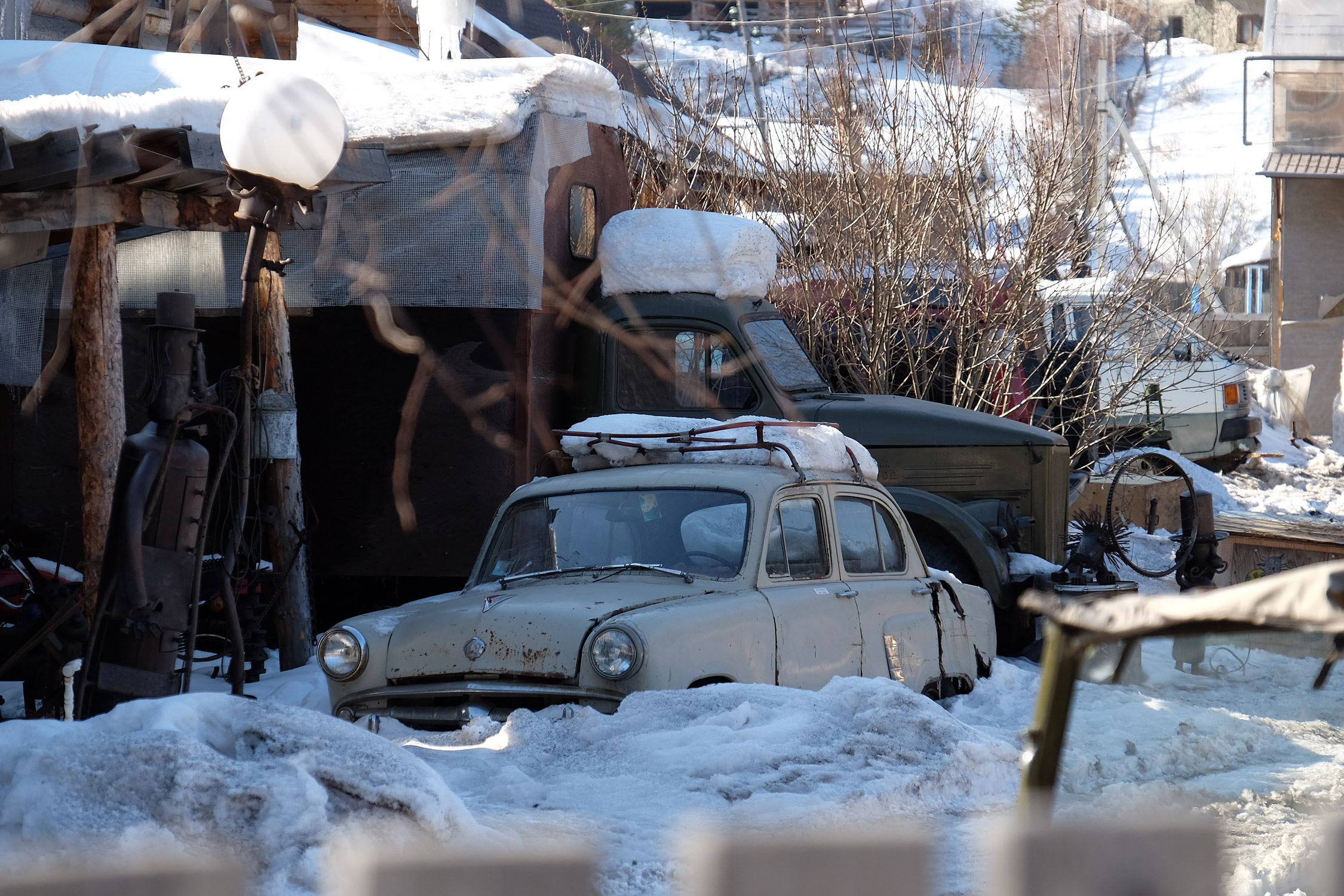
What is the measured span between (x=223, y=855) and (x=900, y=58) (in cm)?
1280

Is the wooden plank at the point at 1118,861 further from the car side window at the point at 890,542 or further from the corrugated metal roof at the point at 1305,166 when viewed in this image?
the corrugated metal roof at the point at 1305,166

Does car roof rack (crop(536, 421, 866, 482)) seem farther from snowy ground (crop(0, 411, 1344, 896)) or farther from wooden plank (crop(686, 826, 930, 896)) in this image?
wooden plank (crop(686, 826, 930, 896))

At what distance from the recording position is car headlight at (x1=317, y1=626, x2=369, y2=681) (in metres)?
4.92

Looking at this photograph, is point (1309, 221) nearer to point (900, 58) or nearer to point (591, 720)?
point (900, 58)

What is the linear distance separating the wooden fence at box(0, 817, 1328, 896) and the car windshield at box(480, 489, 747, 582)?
404 centimetres

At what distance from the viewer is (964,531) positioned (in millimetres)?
7617

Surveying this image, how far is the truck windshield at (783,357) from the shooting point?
26.8ft

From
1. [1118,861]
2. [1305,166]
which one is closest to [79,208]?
[1118,861]

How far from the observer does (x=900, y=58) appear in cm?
1386

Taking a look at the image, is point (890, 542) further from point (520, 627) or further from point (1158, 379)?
point (1158, 379)

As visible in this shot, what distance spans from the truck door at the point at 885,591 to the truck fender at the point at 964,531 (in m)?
1.31

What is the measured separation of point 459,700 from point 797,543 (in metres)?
1.64

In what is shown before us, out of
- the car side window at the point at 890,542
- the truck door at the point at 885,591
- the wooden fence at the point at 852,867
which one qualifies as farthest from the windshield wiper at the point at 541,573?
the wooden fence at the point at 852,867

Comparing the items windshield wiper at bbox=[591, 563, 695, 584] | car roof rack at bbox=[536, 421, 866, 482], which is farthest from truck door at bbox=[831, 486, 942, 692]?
windshield wiper at bbox=[591, 563, 695, 584]
